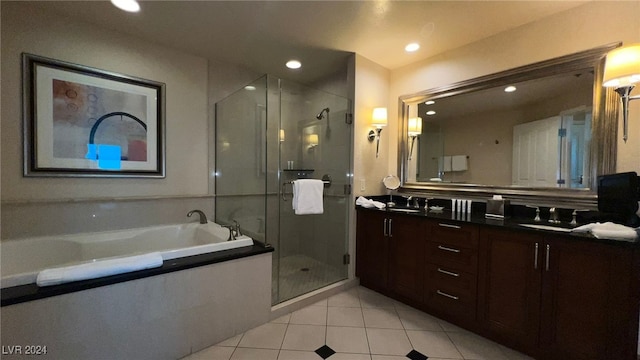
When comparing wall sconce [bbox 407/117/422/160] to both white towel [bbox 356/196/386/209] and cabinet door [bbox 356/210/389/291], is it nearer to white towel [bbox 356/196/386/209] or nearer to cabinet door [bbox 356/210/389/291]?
white towel [bbox 356/196/386/209]

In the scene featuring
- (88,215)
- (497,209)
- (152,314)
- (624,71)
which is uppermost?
(624,71)

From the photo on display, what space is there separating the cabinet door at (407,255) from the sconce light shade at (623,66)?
4.70 ft

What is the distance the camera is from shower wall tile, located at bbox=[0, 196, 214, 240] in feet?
6.09

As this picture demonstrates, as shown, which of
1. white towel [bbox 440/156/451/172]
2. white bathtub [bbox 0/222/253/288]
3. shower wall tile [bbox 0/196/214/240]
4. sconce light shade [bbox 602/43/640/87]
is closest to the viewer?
sconce light shade [bbox 602/43/640/87]

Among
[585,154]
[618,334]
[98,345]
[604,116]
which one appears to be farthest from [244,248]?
[604,116]

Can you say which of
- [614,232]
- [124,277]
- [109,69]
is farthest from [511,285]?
[109,69]

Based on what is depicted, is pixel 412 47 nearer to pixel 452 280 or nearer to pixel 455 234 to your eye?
pixel 455 234

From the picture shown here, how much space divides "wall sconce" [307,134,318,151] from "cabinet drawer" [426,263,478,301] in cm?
173

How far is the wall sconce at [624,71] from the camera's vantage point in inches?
53.4

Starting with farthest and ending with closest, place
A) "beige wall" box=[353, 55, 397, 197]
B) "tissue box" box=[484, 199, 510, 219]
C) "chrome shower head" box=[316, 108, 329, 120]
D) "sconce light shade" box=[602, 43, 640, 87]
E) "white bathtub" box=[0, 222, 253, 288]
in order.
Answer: "chrome shower head" box=[316, 108, 329, 120], "beige wall" box=[353, 55, 397, 197], "tissue box" box=[484, 199, 510, 219], "white bathtub" box=[0, 222, 253, 288], "sconce light shade" box=[602, 43, 640, 87]

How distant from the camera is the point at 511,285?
1.59m

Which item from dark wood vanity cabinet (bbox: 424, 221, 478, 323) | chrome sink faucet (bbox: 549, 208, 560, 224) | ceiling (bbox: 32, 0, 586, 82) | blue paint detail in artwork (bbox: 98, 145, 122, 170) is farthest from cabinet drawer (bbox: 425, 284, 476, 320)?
blue paint detail in artwork (bbox: 98, 145, 122, 170)

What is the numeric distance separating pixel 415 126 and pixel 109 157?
3.07 meters

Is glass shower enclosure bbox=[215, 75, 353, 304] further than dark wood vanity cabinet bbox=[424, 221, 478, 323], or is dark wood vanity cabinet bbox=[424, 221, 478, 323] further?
glass shower enclosure bbox=[215, 75, 353, 304]
